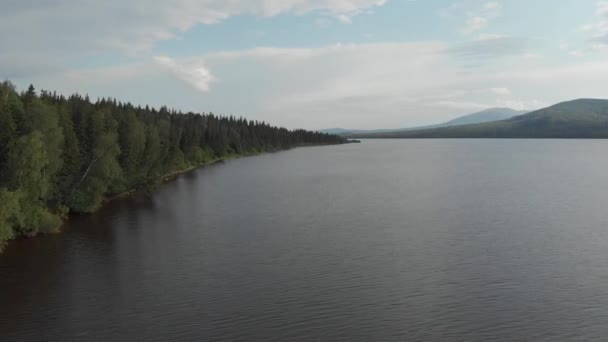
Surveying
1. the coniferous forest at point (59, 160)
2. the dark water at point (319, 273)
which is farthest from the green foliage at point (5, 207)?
the dark water at point (319, 273)

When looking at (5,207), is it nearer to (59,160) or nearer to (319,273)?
(59,160)

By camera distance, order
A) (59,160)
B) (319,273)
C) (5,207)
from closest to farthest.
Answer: (319,273), (5,207), (59,160)

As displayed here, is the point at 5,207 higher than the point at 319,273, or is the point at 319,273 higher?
the point at 5,207

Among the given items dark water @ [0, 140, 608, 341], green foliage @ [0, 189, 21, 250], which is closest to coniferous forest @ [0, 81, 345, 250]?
green foliage @ [0, 189, 21, 250]

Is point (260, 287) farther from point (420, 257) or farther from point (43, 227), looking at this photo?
point (43, 227)

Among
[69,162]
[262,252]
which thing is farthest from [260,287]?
[69,162]

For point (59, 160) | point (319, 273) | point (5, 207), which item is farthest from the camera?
point (59, 160)

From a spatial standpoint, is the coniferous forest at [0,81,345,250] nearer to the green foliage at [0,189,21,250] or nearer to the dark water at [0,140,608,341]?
the green foliage at [0,189,21,250]

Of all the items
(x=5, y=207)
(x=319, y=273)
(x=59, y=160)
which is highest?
(x=59, y=160)

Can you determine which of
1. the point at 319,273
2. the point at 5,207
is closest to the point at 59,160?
the point at 5,207

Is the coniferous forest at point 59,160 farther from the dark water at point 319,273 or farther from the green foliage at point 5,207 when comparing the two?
the dark water at point 319,273
